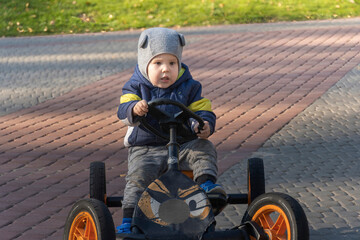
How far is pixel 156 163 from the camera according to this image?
3.97m

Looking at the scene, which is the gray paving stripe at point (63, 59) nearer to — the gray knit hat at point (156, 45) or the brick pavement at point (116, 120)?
the brick pavement at point (116, 120)

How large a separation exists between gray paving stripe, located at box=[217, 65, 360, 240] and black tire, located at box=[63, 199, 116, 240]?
1.16 meters

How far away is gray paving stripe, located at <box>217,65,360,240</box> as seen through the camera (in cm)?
466

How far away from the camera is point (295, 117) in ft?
25.1

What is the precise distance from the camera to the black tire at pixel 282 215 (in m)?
3.38

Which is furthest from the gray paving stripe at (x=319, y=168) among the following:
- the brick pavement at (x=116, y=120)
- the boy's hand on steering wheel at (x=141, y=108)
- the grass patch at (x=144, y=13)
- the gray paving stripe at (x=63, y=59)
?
the grass patch at (x=144, y=13)

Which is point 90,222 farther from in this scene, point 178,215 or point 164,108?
point 164,108

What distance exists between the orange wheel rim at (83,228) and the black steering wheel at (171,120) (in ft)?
1.99

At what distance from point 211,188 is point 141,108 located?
0.54m

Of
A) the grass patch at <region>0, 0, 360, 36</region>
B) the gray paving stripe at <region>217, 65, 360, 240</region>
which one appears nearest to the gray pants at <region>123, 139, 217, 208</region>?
the gray paving stripe at <region>217, 65, 360, 240</region>

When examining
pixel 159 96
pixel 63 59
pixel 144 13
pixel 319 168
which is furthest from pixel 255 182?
pixel 144 13

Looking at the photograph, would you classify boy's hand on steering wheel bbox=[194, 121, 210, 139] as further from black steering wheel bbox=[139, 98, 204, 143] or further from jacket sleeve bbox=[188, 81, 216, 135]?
jacket sleeve bbox=[188, 81, 216, 135]

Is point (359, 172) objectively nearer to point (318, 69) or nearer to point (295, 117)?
point (295, 117)

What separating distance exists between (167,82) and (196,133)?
1.12 feet
